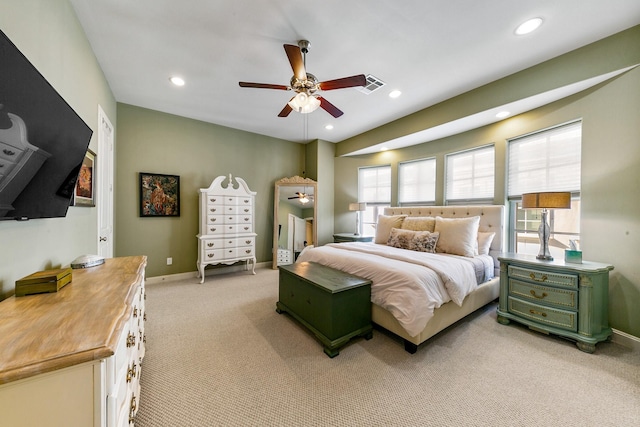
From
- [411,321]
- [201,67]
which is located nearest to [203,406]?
[411,321]

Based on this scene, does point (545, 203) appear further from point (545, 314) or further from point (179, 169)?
point (179, 169)

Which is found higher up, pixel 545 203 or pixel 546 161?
pixel 546 161

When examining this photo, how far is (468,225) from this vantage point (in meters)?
3.09

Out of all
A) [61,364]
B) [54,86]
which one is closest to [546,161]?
[61,364]

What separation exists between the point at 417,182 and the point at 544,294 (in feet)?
8.62

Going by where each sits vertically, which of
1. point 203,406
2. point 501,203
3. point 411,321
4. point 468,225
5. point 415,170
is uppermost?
point 415,170

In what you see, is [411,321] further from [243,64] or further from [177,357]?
[243,64]

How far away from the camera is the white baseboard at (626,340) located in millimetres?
2055

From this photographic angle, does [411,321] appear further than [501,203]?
No

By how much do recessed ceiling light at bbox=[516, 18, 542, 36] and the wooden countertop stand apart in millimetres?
3458

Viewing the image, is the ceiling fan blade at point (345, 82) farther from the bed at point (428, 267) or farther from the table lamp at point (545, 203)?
the table lamp at point (545, 203)

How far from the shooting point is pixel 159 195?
12.8 ft

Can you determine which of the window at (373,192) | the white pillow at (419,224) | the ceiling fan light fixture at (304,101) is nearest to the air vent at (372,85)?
the ceiling fan light fixture at (304,101)

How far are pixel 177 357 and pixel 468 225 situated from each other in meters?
3.54
